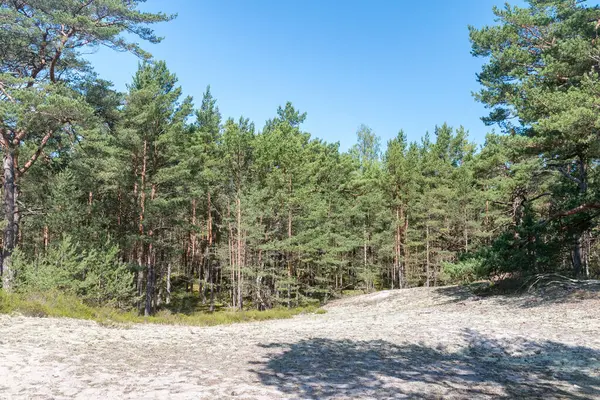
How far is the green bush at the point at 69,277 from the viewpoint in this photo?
12273 mm

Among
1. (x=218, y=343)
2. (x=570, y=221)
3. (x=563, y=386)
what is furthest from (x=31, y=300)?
(x=570, y=221)

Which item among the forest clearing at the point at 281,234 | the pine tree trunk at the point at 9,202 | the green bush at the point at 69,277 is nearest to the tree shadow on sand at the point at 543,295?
the forest clearing at the point at 281,234

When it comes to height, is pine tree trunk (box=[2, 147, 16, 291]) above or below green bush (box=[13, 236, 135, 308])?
above

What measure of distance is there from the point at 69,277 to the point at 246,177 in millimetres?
15324

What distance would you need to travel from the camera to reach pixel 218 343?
7.08m

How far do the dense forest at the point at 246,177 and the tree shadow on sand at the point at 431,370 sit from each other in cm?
754

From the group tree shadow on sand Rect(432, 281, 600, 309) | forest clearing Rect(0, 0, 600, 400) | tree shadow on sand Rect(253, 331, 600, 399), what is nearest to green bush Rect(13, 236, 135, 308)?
forest clearing Rect(0, 0, 600, 400)

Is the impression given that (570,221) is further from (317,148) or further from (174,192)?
(317,148)

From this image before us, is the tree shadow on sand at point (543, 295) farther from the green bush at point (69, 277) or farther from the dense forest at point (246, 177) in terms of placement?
the green bush at point (69, 277)

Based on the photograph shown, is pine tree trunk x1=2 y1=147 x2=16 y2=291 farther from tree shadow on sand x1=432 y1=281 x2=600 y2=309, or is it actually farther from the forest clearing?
tree shadow on sand x1=432 y1=281 x2=600 y2=309

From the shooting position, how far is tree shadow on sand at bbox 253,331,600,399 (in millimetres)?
4324

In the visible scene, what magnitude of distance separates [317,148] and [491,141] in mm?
21608

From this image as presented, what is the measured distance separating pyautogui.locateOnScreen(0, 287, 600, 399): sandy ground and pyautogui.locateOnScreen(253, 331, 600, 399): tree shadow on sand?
0.05 ft

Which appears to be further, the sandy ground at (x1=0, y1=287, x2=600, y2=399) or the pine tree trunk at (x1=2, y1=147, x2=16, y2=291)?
the pine tree trunk at (x1=2, y1=147, x2=16, y2=291)
